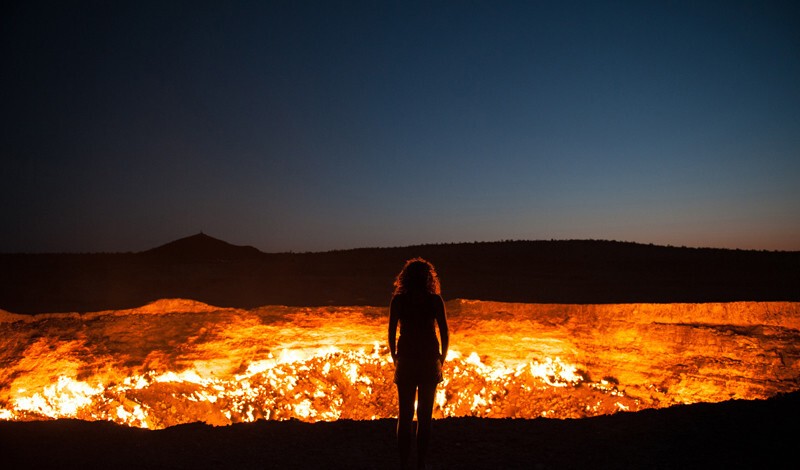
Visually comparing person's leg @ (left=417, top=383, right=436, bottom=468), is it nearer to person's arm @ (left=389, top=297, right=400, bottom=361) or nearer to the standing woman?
the standing woman

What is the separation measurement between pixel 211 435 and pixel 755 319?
25.7ft

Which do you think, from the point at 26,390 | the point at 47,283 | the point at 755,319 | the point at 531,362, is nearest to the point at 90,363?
the point at 26,390

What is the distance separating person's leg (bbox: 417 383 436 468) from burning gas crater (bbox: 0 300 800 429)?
4.83 m

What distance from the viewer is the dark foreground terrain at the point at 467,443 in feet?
12.5

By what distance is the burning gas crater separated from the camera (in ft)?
24.9

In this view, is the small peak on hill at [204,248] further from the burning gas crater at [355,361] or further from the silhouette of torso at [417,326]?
the silhouette of torso at [417,326]

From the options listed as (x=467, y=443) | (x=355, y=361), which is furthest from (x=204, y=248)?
(x=467, y=443)

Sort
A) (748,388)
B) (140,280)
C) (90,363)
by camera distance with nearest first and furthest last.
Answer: (748,388) < (90,363) < (140,280)

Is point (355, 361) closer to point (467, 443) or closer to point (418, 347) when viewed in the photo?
point (467, 443)

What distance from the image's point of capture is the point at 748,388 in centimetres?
722

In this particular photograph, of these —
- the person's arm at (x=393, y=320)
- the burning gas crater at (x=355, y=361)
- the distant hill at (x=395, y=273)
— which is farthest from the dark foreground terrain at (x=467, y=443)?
the distant hill at (x=395, y=273)

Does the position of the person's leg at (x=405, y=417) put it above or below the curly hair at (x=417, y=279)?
below

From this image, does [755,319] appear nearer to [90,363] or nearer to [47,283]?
[90,363]

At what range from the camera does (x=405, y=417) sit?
3568mm
